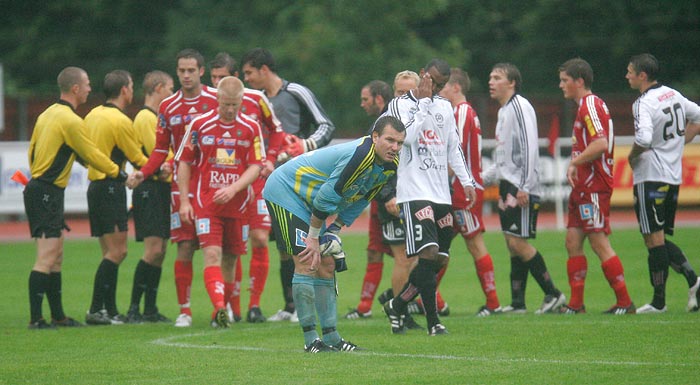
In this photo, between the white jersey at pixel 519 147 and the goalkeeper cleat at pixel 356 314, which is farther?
the goalkeeper cleat at pixel 356 314

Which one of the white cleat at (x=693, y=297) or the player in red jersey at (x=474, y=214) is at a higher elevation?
the player in red jersey at (x=474, y=214)

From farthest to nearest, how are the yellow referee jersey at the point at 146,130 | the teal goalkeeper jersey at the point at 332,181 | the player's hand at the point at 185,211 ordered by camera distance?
1. the yellow referee jersey at the point at 146,130
2. the player's hand at the point at 185,211
3. the teal goalkeeper jersey at the point at 332,181

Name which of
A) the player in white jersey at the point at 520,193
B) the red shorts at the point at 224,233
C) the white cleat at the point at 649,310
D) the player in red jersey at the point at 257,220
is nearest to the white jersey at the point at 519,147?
the player in white jersey at the point at 520,193

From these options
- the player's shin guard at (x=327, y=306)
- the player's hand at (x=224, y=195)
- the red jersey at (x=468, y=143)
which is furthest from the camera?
the red jersey at (x=468, y=143)

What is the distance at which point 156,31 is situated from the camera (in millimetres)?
39969

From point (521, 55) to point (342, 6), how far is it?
731 cm

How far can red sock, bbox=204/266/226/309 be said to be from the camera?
417 inches

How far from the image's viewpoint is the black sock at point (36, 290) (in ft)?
36.6

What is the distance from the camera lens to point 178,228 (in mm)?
11352

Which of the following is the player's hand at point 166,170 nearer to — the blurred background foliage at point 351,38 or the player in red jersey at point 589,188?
the player in red jersey at point 589,188

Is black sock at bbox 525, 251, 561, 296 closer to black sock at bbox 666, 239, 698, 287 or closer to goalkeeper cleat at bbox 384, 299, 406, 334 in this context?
black sock at bbox 666, 239, 698, 287

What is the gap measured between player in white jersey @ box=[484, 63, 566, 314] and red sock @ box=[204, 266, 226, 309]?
3.10m

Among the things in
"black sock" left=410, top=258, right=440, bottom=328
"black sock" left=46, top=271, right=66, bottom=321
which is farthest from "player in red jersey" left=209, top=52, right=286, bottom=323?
"black sock" left=410, top=258, right=440, bottom=328

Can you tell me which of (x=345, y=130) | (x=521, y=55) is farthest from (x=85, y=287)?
(x=521, y=55)
